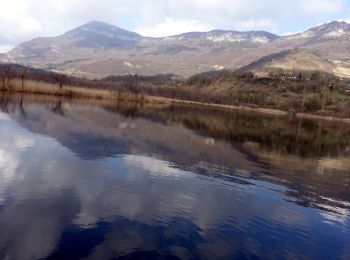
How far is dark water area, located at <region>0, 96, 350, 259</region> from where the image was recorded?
1602 cm

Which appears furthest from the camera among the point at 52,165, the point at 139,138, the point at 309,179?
the point at 139,138

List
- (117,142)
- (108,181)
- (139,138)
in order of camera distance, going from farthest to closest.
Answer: (139,138) < (117,142) < (108,181)

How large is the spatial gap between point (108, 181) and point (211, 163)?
12163 millimetres

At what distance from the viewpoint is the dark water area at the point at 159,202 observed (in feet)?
52.5

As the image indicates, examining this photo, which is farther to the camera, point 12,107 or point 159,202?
point 12,107

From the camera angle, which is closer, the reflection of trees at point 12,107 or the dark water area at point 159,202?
the dark water area at point 159,202

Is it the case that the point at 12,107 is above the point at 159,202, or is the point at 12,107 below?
below

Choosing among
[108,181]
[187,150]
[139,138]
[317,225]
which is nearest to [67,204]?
[108,181]

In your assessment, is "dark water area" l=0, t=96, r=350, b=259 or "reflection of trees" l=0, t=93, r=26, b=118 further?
"reflection of trees" l=0, t=93, r=26, b=118

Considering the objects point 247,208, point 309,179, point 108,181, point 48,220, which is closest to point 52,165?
point 108,181

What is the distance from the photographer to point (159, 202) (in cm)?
2156

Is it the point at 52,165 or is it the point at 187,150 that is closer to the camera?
the point at 52,165

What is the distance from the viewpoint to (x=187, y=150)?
135 ft

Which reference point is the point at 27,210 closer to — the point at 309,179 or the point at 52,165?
the point at 52,165
